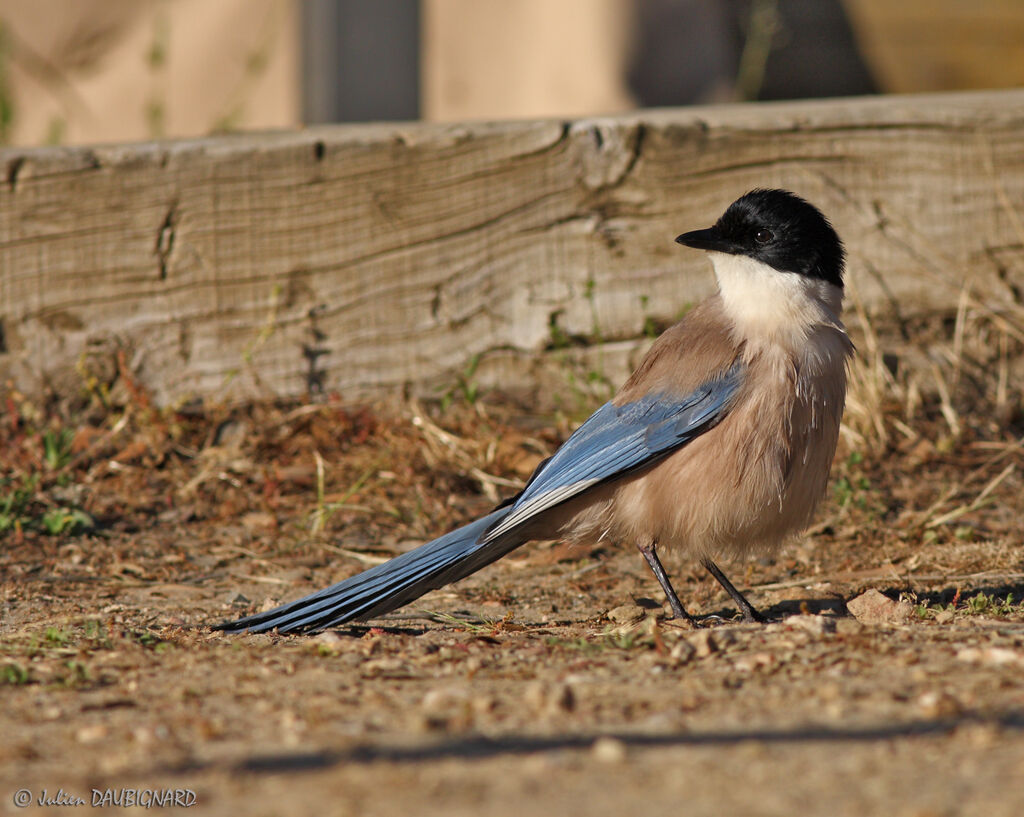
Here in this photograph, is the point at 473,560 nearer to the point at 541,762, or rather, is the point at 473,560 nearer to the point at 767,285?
the point at 767,285

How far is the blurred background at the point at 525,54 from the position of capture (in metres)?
8.08

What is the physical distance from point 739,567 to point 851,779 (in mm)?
2677

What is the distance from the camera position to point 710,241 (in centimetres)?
434

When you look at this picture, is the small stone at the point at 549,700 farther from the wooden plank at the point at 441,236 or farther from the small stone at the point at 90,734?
the wooden plank at the point at 441,236

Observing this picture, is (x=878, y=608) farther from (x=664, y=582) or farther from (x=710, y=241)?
(x=710, y=241)

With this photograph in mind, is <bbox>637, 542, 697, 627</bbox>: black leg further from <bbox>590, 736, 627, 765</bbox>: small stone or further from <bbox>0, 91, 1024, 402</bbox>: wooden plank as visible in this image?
<bbox>0, 91, 1024, 402</bbox>: wooden plank

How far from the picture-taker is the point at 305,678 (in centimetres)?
305

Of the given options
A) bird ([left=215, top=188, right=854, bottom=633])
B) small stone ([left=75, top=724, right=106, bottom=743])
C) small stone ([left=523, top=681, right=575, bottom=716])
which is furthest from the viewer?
bird ([left=215, top=188, right=854, bottom=633])

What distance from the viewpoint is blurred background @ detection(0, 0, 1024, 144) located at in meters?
8.08

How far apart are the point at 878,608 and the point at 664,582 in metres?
0.70

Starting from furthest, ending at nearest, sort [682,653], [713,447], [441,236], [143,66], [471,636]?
[143,66] < [441,236] < [713,447] < [471,636] < [682,653]

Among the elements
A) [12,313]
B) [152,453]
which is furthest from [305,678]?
[12,313]

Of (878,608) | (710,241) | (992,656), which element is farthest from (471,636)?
(710,241)

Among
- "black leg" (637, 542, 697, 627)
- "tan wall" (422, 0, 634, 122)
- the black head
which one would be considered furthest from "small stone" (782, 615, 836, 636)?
"tan wall" (422, 0, 634, 122)
